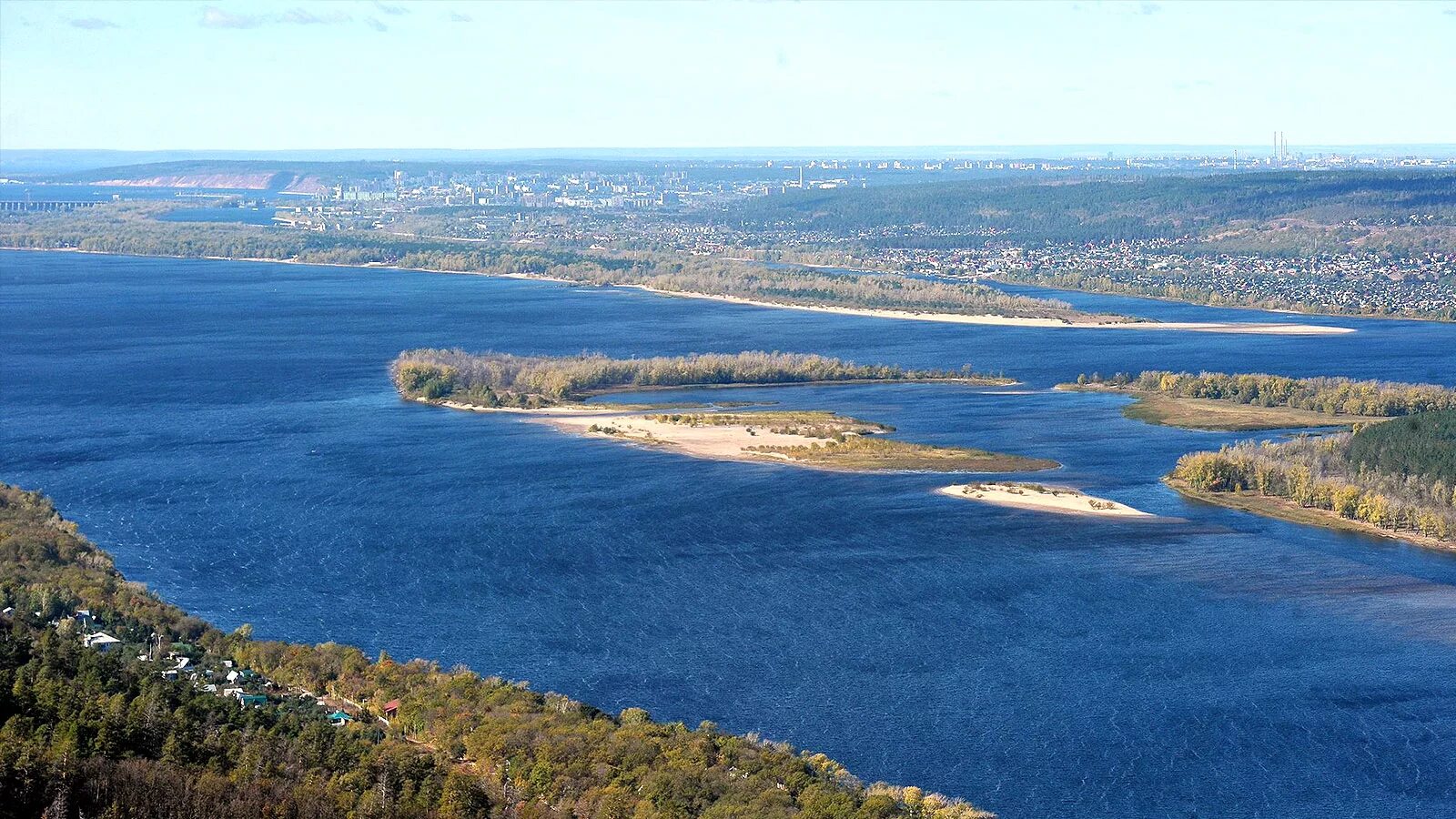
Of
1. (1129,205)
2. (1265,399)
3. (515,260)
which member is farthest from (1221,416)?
(1129,205)

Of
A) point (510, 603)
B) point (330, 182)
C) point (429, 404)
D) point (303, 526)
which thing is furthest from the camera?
point (330, 182)

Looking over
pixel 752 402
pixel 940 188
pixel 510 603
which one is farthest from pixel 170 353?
pixel 940 188

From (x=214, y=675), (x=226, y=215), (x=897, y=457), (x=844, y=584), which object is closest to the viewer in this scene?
(x=214, y=675)

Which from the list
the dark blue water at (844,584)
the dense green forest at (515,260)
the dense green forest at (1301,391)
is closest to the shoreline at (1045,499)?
the dark blue water at (844,584)

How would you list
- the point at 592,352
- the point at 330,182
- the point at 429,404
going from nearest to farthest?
1. the point at 429,404
2. the point at 592,352
3. the point at 330,182

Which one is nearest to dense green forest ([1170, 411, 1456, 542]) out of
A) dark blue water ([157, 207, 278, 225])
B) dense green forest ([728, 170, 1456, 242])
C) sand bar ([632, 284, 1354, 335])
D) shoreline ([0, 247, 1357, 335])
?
sand bar ([632, 284, 1354, 335])

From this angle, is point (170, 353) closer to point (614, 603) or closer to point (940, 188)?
point (614, 603)

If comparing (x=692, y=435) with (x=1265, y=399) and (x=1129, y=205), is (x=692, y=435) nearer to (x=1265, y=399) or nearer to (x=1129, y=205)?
(x=1265, y=399)
